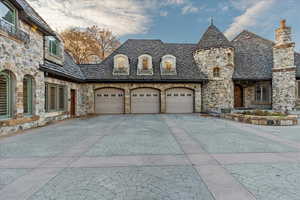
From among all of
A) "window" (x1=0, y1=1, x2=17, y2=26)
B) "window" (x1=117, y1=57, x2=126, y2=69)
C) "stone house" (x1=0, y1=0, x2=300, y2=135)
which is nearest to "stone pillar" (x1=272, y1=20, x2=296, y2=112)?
"stone house" (x1=0, y1=0, x2=300, y2=135)

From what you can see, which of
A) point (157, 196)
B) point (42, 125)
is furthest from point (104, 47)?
point (157, 196)

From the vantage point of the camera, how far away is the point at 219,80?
14.9 metres

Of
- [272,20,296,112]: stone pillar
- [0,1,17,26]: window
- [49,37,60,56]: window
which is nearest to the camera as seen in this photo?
[0,1,17,26]: window

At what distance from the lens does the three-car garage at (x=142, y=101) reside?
15.3 m

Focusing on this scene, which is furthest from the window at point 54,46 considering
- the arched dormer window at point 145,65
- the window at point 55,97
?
the arched dormer window at point 145,65

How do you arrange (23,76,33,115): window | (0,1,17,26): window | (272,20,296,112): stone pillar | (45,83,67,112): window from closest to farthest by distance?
1. (0,1,17,26): window
2. (23,76,33,115): window
3. (45,83,67,112): window
4. (272,20,296,112): stone pillar

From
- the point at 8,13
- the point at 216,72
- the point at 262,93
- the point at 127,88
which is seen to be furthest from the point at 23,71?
the point at 262,93

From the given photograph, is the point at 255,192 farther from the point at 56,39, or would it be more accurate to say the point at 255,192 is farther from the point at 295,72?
the point at 295,72

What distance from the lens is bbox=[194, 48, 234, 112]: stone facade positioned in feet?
48.3

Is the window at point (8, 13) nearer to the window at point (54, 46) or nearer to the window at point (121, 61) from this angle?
the window at point (54, 46)

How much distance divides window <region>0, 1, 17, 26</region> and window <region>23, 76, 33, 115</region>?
2681mm

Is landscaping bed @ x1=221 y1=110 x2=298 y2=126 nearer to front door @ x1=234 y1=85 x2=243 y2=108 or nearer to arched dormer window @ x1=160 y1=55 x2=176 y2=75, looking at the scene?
front door @ x1=234 y1=85 x2=243 y2=108

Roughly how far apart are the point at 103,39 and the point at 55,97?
15573 mm

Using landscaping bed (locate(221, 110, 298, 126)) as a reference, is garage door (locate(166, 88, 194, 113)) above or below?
above
